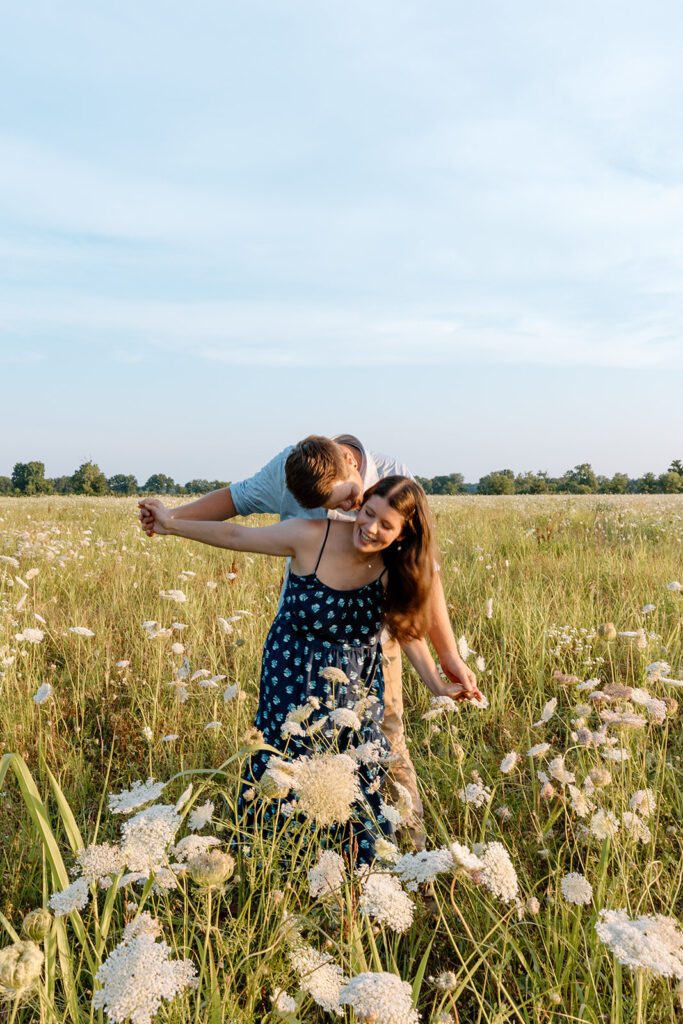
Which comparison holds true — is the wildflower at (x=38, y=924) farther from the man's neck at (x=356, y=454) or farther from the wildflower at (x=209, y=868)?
the man's neck at (x=356, y=454)

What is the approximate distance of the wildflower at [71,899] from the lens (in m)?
1.25

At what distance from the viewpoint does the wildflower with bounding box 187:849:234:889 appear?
130 centimetres

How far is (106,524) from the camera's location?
1112 centimetres

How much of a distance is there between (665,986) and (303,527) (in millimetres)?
1940

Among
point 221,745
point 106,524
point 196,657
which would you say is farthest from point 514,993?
point 106,524

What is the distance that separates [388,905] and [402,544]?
6.02ft

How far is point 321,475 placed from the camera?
117 inches

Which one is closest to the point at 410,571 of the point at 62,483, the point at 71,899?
the point at 71,899

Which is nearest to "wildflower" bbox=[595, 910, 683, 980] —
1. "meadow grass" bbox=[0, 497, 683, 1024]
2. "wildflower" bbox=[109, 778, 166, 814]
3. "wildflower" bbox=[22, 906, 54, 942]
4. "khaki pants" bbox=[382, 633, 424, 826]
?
"meadow grass" bbox=[0, 497, 683, 1024]

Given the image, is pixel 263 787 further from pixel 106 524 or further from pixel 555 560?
pixel 106 524

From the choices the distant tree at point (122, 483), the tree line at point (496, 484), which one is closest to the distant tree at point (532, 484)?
the tree line at point (496, 484)

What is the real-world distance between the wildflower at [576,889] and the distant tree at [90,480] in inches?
2016

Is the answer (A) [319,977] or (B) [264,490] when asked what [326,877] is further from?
(B) [264,490]

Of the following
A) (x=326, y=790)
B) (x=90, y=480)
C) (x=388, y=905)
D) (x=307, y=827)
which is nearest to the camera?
(x=388, y=905)
